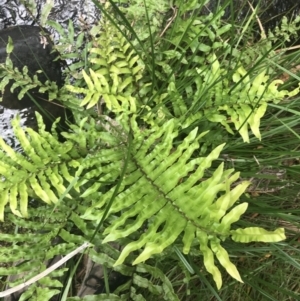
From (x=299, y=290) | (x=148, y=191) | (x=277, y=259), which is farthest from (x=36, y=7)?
(x=299, y=290)

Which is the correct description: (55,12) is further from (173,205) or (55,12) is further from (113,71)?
(173,205)

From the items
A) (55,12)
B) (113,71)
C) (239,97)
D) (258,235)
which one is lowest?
(258,235)

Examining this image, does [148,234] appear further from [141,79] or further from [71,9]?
[71,9]

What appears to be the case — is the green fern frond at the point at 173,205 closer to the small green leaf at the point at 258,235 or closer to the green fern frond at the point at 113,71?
the small green leaf at the point at 258,235

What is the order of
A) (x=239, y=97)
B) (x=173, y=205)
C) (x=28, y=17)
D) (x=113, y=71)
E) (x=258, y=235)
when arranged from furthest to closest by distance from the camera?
(x=28, y=17) → (x=113, y=71) → (x=239, y=97) → (x=173, y=205) → (x=258, y=235)

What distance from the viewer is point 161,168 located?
53.2 inches

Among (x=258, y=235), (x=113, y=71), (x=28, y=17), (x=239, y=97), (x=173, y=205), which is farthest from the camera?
(x=28, y=17)

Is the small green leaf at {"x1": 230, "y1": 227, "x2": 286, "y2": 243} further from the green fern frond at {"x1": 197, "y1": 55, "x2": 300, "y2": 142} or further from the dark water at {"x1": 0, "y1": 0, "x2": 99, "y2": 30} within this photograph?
the dark water at {"x1": 0, "y1": 0, "x2": 99, "y2": 30}

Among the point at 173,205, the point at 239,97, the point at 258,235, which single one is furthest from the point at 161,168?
the point at 239,97

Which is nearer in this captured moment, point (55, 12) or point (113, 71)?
point (113, 71)

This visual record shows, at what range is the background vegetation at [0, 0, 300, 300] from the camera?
4.41 feet

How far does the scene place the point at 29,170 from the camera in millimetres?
1475

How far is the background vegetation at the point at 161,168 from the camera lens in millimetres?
1343

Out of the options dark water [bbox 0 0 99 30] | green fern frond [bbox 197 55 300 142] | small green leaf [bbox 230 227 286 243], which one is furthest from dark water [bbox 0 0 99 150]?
small green leaf [bbox 230 227 286 243]
